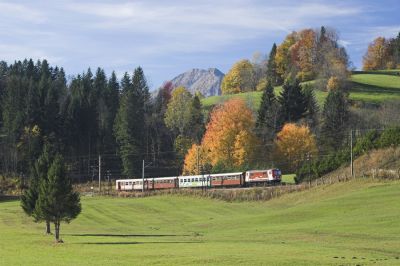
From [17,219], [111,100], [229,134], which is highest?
[111,100]

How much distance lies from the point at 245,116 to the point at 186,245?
71.5m

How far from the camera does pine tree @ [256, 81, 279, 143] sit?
12150 centimetres

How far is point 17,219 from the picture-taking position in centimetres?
6712

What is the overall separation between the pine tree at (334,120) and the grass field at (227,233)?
4559 centimetres

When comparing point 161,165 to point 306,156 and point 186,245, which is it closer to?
point 306,156

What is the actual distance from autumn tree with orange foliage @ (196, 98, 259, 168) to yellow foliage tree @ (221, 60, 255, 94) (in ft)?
270

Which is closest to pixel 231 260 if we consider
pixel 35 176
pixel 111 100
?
pixel 35 176

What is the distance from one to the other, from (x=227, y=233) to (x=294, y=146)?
64560 millimetres

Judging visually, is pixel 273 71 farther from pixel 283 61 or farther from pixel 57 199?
pixel 57 199

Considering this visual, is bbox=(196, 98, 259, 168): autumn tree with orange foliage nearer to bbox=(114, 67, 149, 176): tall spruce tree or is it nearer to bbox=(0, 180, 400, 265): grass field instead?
bbox=(0, 180, 400, 265): grass field

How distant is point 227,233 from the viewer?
154ft

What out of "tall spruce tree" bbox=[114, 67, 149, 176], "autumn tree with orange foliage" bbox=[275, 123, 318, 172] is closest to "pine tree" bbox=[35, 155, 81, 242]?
"autumn tree with orange foliage" bbox=[275, 123, 318, 172]

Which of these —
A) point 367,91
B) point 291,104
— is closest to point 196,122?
point 291,104

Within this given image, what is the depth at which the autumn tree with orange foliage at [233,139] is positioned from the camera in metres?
104
